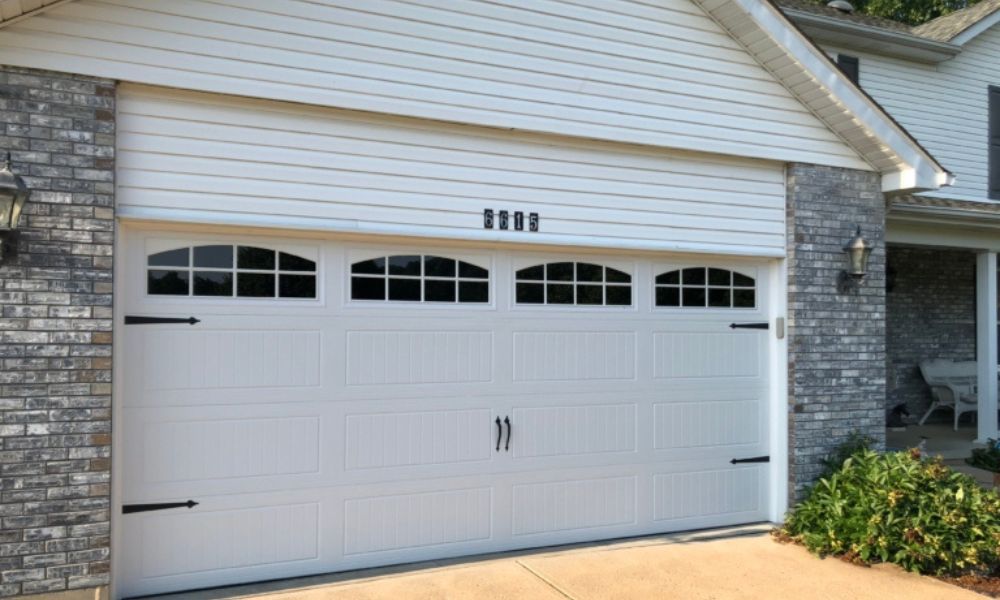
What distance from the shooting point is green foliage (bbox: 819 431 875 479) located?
6.93 meters

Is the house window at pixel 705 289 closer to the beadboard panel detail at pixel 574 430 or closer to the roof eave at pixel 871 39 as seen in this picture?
the beadboard panel detail at pixel 574 430

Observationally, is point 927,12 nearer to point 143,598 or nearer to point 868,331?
point 868,331

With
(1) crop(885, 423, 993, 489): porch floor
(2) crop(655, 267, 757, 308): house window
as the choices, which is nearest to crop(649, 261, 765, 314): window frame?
(2) crop(655, 267, 757, 308): house window

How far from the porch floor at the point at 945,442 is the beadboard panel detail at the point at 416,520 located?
5267mm

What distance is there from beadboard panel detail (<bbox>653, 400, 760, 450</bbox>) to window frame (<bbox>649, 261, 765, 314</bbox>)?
790 millimetres

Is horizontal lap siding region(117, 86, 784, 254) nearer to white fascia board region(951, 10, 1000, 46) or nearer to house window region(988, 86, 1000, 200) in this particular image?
white fascia board region(951, 10, 1000, 46)

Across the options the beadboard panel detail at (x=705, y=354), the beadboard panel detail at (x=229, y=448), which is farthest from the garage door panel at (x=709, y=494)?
the beadboard panel detail at (x=229, y=448)

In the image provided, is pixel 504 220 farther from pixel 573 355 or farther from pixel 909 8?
pixel 909 8

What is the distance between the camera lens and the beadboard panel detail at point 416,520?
557 centimetres

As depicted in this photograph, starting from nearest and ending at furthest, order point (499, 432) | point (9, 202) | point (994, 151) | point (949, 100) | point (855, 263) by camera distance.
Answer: point (9, 202)
point (499, 432)
point (855, 263)
point (949, 100)
point (994, 151)

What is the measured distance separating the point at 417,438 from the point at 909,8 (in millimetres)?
22840

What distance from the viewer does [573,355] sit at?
6.36 m

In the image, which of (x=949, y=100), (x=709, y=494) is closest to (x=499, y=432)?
(x=709, y=494)

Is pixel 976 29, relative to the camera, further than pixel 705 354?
Yes
